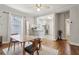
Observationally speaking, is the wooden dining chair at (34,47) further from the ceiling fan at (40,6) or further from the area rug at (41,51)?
A: the ceiling fan at (40,6)

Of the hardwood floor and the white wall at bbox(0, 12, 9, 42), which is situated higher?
the white wall at bbox(0, 12, 9, 42)

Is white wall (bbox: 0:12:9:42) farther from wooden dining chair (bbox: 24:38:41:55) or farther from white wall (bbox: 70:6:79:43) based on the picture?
white wall (bbox: 70:6:79:43)

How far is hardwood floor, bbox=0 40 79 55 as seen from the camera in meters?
2.14

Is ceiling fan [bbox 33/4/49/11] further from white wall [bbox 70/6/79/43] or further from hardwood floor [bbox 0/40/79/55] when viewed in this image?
hardwood floor [bbox 0/40/79/55]

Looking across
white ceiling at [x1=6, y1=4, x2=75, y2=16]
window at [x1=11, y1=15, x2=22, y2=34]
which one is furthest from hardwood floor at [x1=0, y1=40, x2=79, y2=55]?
white ceiling at [x1=6, y1=4, x2=75, y2=16]

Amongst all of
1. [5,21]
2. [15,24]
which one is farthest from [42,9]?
[5,21]

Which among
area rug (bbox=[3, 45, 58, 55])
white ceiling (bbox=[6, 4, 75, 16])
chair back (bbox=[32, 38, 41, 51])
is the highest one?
white ceiling (bbox=[6, 4, 75, 16])

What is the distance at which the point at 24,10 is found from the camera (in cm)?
227

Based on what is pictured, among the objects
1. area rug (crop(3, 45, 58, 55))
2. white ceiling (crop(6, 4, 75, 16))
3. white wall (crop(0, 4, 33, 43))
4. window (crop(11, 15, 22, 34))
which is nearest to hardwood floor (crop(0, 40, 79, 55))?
area rug (crop(3, 45, 58, 55))
